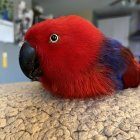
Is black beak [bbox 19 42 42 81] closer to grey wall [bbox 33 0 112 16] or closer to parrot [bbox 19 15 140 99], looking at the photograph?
parrot [bbox 19 15 140 99]

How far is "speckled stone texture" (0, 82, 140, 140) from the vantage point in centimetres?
26

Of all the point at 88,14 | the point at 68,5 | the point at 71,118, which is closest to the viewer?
the point at 71,118

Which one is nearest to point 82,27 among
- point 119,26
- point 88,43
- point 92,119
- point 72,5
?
point 88,43

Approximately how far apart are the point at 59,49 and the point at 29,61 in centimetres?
5

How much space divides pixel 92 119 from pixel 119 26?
128 inches

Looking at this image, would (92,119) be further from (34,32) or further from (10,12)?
(10,12)

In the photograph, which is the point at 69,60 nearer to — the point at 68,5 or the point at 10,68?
the point at 10,68

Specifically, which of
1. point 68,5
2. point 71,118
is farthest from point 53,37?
point 68,5

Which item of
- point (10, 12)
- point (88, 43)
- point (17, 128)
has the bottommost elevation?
point (17, 128)

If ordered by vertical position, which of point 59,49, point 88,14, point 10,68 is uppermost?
point 88,14

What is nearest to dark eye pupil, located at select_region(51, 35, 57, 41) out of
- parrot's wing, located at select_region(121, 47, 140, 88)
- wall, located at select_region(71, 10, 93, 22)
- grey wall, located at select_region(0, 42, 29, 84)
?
parrot's wing, located at select_region(121, 47, 140, 88)

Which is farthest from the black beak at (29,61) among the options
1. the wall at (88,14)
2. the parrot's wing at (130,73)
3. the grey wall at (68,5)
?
the wall at (88,14)

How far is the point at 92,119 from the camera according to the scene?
0.28 m

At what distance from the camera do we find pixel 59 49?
0.35 metres
